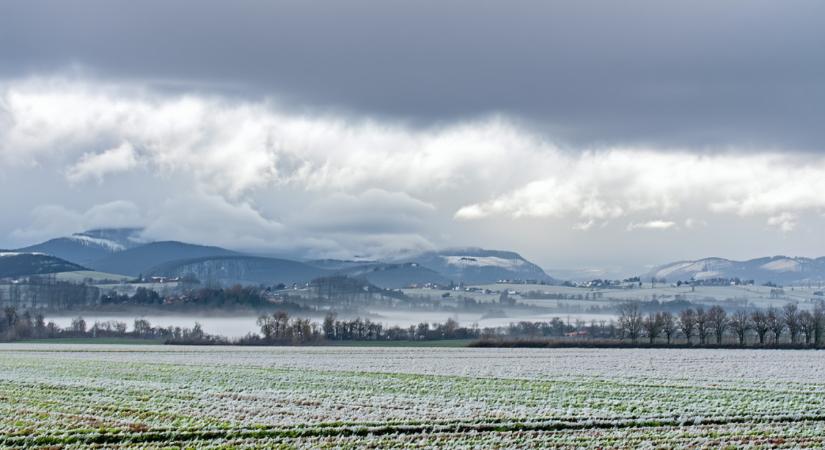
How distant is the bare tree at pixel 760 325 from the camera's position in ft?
453

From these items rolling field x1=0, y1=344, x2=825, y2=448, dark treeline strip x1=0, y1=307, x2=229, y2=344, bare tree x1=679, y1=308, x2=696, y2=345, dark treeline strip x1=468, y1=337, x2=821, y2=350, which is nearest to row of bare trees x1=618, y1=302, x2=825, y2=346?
bare tree x1=679, y1=308, x2=696, y2=345

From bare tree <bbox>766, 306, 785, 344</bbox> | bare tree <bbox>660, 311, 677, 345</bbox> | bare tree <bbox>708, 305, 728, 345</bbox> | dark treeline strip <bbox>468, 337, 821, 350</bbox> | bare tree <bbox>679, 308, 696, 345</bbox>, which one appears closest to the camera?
dark treeline strip <bbox>468, 337, 821, 350</bbox>

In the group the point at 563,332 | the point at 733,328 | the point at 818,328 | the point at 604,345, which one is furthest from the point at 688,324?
the point at 563,332

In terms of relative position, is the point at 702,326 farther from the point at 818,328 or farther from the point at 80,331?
the point at 80,331

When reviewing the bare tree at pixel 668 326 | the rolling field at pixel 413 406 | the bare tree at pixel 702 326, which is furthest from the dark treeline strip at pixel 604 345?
the rolling field at pixel 413 406

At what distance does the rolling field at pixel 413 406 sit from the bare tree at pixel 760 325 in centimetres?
6392

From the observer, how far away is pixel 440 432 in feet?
125

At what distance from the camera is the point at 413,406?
153 feet

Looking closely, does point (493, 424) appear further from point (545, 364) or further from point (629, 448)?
point (545, 364)

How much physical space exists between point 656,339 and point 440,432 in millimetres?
116840

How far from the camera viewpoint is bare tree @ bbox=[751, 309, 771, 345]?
5433 inches

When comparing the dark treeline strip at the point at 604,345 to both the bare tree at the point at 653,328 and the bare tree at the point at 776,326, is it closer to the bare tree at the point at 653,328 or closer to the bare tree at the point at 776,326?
the bare tree at the point at 653,328

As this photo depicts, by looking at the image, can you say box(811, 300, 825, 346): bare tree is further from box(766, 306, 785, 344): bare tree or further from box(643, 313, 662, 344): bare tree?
box(643, 313, 662, 344): bare tree

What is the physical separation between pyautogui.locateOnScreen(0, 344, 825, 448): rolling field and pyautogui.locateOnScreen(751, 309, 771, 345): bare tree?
63924mm
